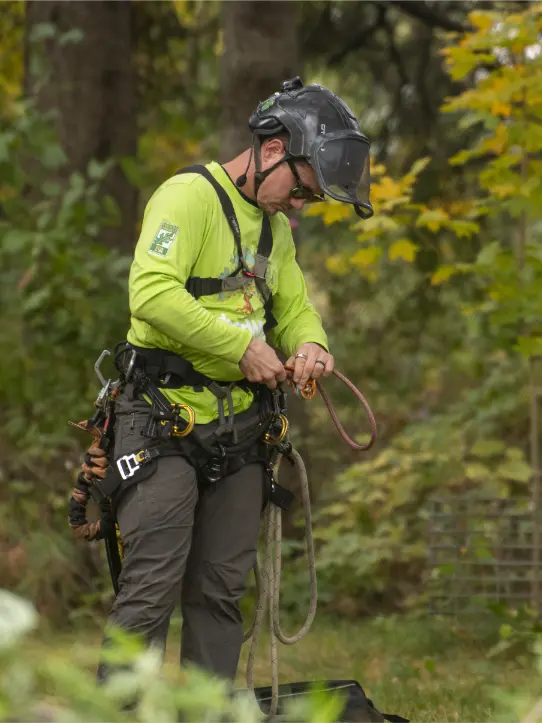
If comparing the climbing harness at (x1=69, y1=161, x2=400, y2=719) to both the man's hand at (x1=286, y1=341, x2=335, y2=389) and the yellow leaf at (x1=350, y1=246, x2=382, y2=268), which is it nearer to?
the man's hand at (x1=286, y1=341, x2=335, y2=389)

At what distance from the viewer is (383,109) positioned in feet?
35.6

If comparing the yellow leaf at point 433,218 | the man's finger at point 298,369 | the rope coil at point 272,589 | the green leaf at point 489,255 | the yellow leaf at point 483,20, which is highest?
the yellow leaf at point 483,20

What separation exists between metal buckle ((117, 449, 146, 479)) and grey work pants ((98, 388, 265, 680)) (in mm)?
31

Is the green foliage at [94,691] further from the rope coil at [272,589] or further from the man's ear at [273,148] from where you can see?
the rope coil at [272,589]

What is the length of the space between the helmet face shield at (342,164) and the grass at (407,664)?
210cm

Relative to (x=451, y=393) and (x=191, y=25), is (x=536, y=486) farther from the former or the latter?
(x=191, y=25)

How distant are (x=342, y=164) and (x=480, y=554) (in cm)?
362

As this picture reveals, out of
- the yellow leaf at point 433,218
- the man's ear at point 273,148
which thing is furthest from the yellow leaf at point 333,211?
the man's ear at point 273,148

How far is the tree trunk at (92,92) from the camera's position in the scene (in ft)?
27.6

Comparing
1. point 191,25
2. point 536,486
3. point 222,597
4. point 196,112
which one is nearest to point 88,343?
point 536,486

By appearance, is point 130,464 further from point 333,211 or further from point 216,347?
point 333,211

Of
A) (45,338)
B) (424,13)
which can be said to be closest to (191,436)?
(45,338)

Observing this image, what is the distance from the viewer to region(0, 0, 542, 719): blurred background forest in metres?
6.32

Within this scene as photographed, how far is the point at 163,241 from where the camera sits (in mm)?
3785
